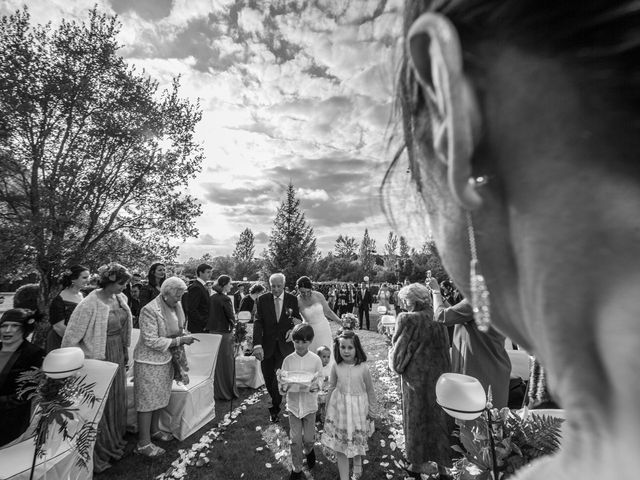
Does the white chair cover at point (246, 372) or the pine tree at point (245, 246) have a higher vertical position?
the pine tree at point (245, 246)

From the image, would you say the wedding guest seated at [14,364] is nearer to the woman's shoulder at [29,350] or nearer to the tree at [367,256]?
the woman's shoulder at [29,350]

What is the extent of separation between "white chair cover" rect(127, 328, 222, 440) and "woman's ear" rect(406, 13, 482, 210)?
676 cm

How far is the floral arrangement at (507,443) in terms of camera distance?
5.63 feet

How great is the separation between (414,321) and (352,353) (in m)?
1.08

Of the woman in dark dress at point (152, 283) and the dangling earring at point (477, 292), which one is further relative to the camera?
the woman in dark dress at point (152, 283)

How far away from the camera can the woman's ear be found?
1.15ft

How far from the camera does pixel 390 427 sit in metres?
6.20

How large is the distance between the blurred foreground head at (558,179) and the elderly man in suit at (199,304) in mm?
7925

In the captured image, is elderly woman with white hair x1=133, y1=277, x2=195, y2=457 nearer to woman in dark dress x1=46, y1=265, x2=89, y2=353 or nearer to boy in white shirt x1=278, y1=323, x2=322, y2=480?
woman in dark dress x1=46, y1=265, x2=89, y2=353

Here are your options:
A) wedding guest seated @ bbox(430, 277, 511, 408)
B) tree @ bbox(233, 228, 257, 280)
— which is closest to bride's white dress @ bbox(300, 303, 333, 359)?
wedding guest seated @ bbox(430, 277, 511, 408)

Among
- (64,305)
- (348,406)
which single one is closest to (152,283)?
(64,305)

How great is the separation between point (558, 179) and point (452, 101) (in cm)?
14

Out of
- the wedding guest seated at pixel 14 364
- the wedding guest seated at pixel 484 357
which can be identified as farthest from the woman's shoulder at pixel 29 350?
the wedding guest seated at pixel 484 357

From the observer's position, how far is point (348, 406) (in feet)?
14.6
